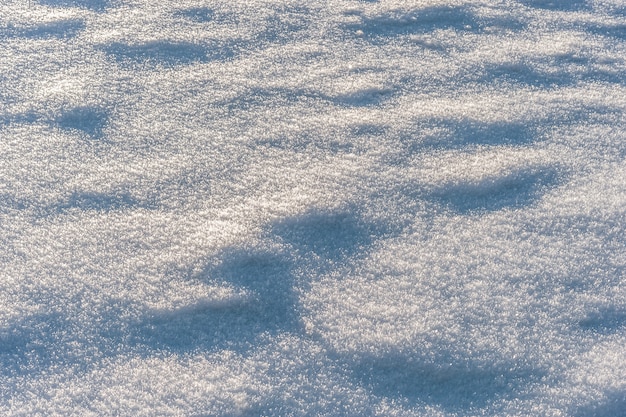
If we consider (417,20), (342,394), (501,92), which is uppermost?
(417,20)

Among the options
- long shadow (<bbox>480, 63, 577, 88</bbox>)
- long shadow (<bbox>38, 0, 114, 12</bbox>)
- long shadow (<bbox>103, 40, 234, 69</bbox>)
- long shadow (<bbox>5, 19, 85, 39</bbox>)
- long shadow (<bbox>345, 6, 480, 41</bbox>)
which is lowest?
long shadow (<bbox>480, 63, 577, 88</bbox>)

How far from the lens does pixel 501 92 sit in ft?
4.42

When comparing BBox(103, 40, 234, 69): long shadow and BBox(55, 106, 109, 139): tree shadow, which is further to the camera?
BBox(103, 40, 234, 69): long shadow

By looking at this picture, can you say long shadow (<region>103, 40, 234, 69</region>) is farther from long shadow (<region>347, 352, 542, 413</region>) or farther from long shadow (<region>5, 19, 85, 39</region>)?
long shadow (<region>347, 352, 542, 413</region>)

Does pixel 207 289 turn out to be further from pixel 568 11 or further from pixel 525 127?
pixel 568 11

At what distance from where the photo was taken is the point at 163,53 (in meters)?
1.43

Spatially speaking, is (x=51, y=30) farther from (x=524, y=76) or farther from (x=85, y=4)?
(x=524, y=76)

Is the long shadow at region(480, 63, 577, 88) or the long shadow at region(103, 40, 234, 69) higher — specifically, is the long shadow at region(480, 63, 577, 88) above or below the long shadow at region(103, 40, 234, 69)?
below

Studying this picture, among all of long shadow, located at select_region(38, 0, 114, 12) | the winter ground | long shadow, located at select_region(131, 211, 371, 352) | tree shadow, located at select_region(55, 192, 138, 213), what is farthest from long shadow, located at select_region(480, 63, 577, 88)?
long shadow, located at select_region(38, 0, 114, 12)

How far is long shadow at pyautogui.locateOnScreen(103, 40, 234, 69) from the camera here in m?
1.41

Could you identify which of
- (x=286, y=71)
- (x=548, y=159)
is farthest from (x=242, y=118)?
(x=548, y=159)

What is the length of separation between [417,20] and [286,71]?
1.39ft

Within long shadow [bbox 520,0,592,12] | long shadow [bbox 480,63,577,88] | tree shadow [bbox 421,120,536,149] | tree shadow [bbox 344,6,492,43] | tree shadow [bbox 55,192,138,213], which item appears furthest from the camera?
long shadow [bbox 520,0,592,12]

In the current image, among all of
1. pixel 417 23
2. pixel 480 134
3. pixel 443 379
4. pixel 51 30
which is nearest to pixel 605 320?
pixel 443 379
